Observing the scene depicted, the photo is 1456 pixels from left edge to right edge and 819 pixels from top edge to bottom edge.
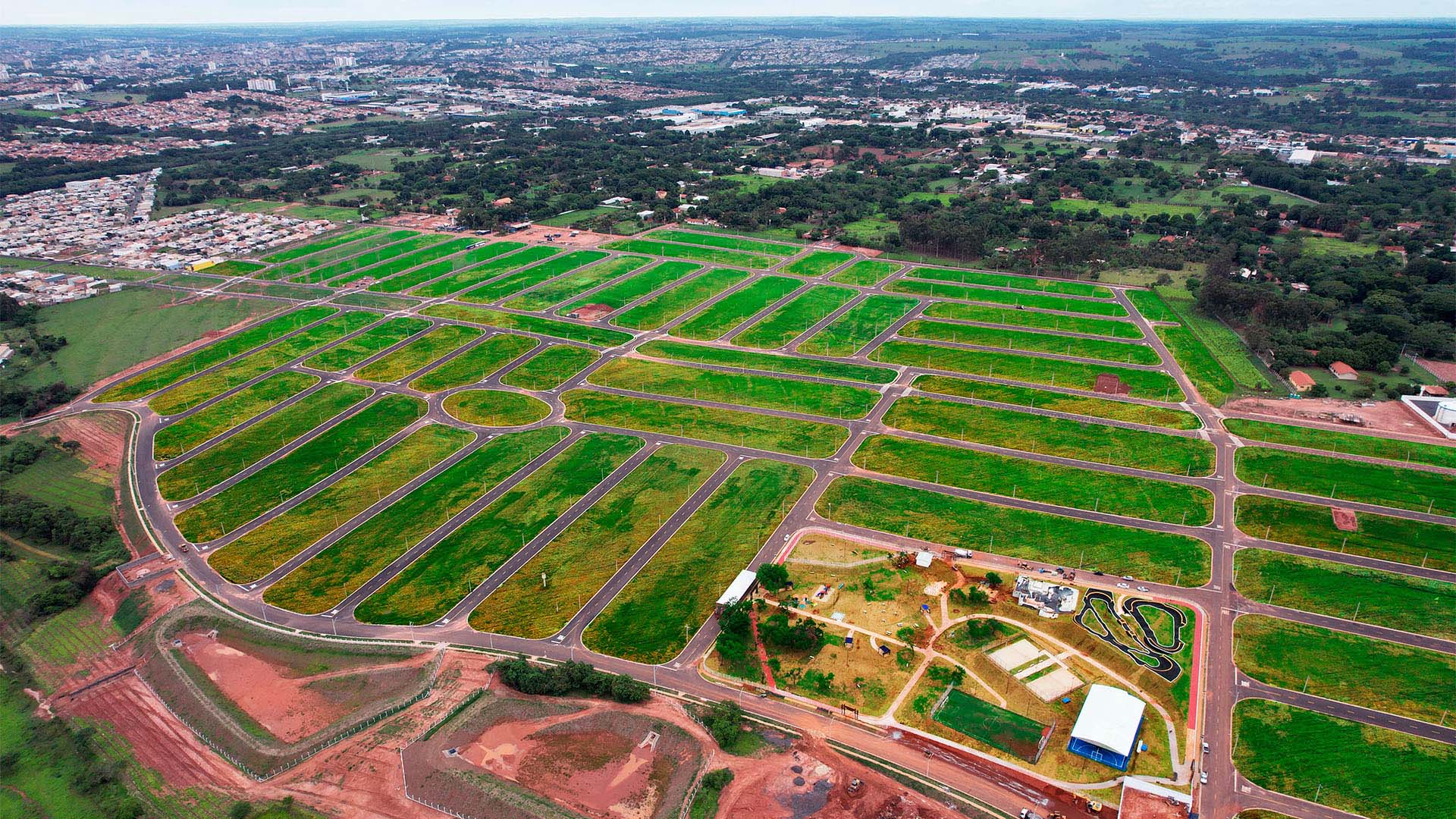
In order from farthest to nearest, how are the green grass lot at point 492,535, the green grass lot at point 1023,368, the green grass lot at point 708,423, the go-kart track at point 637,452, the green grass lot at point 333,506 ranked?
the green grass lot at point 1023,368 < the green grass lot at point 708,423 < the green grass lot at point 333,506 < the green grass lot at point 492,535 < the go-kart track at point 637,452

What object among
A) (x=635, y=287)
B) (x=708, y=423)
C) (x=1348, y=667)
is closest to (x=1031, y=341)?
(x=708, y=423)

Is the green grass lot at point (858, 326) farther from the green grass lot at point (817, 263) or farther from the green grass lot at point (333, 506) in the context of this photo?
the green grass lot at point (333, 506)

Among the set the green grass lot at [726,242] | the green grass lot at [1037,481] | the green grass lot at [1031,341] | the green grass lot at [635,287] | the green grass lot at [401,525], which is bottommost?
the green grass lot at [401,525]

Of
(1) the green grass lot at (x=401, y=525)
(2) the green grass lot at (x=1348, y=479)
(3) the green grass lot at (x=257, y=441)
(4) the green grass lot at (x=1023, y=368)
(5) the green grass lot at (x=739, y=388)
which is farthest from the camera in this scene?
(4) the green grass lot at (x=1023, y=368)

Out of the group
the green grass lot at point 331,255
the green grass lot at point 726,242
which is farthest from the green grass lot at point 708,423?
the green grass lot at point 331,255

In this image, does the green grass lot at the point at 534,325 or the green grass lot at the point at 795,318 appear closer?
the green grass lot at the point at 795,318

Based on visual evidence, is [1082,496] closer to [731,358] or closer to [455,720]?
[731,358]

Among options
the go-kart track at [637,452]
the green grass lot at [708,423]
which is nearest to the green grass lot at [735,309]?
the go-kart track at [637,452]

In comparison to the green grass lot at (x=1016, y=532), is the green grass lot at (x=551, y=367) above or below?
above

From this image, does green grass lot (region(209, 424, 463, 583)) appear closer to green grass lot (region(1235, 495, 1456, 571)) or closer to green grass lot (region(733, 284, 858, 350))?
green grass lot (region(733, 284, 858, 350))
